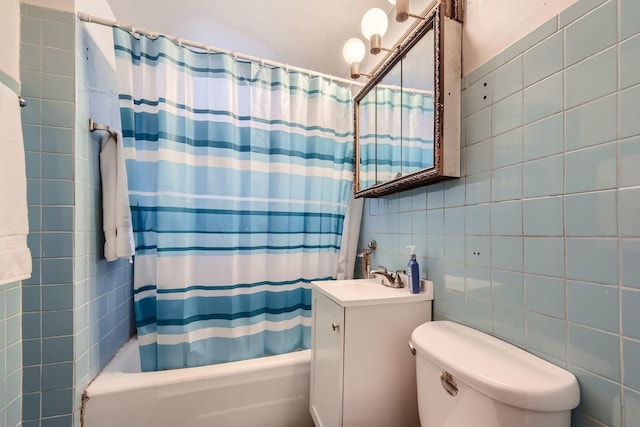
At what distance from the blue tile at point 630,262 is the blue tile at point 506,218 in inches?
8.5

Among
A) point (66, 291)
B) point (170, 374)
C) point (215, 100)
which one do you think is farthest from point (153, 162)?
point (170, 374)

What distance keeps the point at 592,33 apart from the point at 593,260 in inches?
19.9

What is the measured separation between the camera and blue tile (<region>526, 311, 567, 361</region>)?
2.15 feet

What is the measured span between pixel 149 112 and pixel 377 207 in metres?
1.22

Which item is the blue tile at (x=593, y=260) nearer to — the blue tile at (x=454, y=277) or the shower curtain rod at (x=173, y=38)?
the blue tile at (x=454, y=277)

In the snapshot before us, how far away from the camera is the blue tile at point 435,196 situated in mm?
1054

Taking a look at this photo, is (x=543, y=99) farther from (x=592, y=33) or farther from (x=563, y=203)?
(x=563, y=203)

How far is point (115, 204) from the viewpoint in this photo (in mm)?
1225

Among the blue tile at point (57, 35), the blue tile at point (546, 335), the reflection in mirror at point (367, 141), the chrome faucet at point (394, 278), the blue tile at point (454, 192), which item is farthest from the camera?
the reflection in mirror at point (367, 141)

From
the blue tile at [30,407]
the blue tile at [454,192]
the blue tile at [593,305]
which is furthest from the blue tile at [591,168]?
the blue tile at [30,407]

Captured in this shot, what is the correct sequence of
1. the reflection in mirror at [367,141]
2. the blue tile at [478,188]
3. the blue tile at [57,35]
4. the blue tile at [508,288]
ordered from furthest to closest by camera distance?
the reflection in mirror at [367,141] < the blue tile at [57,35] < the blue tile at [478,188] < the blue tile at [508,288]

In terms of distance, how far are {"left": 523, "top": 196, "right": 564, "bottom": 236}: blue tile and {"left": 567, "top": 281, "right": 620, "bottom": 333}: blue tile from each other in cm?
13

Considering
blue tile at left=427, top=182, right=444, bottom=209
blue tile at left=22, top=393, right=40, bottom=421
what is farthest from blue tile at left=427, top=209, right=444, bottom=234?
blue tile at left=22, top=393, right=40, bottom=421

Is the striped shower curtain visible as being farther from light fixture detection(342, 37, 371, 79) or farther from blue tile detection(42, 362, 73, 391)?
blue tile detection(42, 362, 73, 391)
